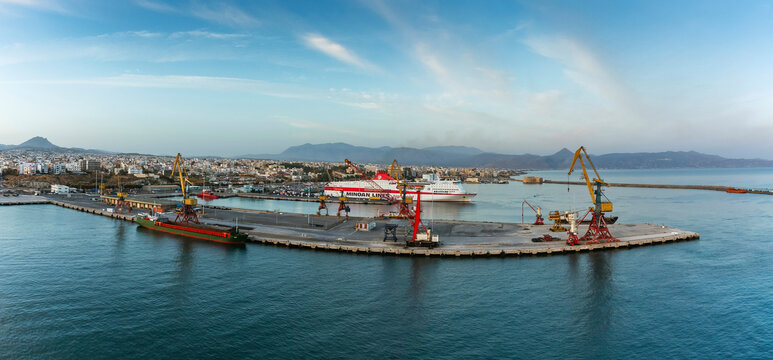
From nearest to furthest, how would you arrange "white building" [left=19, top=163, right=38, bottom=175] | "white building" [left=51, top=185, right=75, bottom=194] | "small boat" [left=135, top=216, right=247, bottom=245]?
"small boat" [left=135, top=216, right=247, bottom=245] → "white building" [left=51, top=185, right=75, bottom=194] → "white building" [left=19, top=163, right=38, bottom=175]

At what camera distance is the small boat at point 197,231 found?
3197cm

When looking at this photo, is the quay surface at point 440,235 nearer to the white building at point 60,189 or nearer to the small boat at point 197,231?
the small boat at point 197,231

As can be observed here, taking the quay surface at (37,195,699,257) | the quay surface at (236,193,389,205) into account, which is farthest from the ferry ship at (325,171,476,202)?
the quay surface at (37,195,699,257)

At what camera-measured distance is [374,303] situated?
19.5 meters

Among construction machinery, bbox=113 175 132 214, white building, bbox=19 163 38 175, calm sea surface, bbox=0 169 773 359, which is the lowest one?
calm sea surface, bbox=0 169 773 359

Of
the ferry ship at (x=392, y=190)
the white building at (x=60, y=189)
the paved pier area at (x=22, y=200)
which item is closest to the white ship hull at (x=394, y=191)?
the ferry ship at (x=392, y=190)

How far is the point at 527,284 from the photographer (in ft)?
73.3

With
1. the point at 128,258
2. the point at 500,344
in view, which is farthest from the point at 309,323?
the point at 128,258

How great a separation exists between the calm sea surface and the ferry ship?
43.2 m

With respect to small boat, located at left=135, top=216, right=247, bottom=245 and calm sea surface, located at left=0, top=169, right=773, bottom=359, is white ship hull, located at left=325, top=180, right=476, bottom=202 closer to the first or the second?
small boat, located at left=135, top=216, right=247, bottom=245

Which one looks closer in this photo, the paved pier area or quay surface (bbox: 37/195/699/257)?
quay surface (bbox: 37/195/699/257)

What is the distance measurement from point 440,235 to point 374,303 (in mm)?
14748

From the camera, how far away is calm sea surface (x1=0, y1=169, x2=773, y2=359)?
15.4m

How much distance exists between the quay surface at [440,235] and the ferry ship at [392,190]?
32.2 meters
